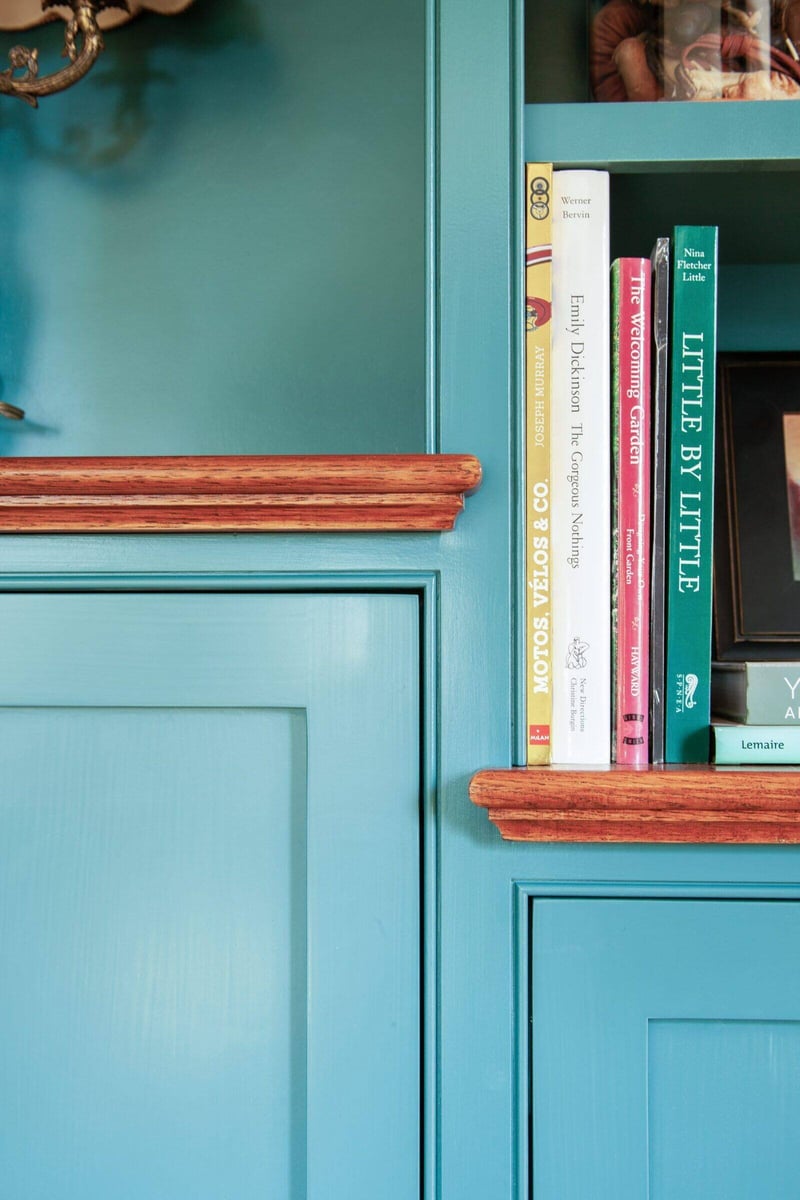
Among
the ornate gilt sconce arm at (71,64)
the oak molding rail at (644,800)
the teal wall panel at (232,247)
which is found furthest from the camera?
the teal wall panel at (232,247)

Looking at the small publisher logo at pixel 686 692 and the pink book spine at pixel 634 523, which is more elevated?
the pink book spine at pixel 634 523

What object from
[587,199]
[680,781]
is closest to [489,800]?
[680,781]

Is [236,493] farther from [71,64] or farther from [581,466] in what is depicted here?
[71,64]

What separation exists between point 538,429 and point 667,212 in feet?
0.72

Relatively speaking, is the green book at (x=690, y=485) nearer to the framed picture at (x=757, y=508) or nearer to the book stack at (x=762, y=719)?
the book stack at (x=762, y=719)

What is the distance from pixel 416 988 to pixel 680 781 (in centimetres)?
20

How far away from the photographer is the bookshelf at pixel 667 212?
500mm

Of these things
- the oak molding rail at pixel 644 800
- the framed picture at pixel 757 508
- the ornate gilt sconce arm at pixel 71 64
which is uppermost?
the ornate gilt sconce arm at pixel 71 64

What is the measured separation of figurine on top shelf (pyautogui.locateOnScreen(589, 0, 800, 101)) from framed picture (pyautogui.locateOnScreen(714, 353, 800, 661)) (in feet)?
0.65

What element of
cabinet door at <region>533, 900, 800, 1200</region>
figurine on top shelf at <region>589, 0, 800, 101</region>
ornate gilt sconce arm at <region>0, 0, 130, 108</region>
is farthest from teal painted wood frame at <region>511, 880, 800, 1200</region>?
ornate gilt sconce arm at <region>0, 0, 130, 108</region>

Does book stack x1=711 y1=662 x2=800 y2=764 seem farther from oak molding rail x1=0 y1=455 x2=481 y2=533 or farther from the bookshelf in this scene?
oak molding rail x1=0 y1=455 x2=481 y2=533

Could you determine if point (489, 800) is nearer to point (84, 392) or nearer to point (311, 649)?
point (311, 649)

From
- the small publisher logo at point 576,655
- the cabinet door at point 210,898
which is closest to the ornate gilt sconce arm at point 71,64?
the cabinet door at point 210,898

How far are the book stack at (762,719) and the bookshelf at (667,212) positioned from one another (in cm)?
2
